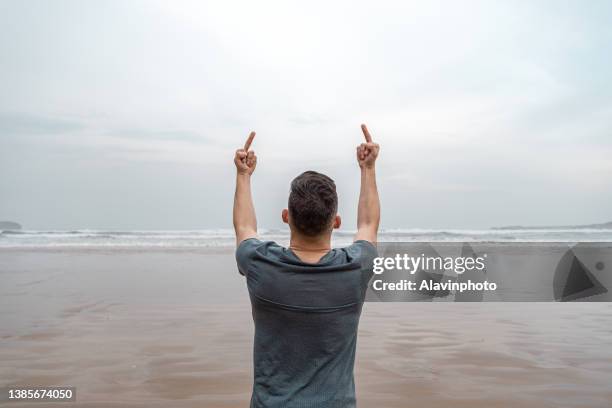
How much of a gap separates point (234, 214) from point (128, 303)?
653cm

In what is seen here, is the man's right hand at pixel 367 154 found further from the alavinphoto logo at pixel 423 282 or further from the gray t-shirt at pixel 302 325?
the alavinphoto logo at pixel 423 282

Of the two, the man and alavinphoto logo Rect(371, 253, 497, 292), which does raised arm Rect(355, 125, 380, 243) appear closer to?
the man

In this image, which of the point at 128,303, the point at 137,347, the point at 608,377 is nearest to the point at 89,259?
the point at 128,303

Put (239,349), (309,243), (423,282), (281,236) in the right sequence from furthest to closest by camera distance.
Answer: (281,236) → (423,282) → (239,349) → (309,243)

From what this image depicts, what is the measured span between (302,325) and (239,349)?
4.02 metres

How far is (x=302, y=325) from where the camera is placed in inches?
68.0

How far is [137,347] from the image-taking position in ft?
18.3

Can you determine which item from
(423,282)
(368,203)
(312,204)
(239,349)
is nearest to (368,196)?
(368,203)

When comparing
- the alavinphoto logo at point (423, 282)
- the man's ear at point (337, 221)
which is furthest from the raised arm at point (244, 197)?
the alavinphoto logo at point (423, 282)

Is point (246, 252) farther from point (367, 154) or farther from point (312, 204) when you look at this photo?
point (367, 154)

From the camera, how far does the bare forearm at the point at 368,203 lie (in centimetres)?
208

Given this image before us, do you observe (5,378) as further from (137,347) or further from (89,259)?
(89,259)

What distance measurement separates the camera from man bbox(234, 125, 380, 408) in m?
1.72

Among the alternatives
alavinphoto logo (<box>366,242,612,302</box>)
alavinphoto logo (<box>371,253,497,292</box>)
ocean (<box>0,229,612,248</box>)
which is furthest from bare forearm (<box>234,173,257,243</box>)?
ocean (<box>0,229,612,248</box>)
